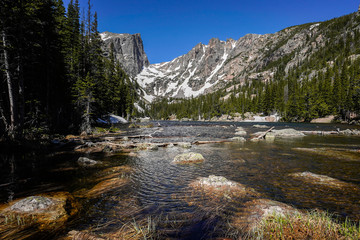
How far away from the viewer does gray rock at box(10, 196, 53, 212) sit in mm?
5274

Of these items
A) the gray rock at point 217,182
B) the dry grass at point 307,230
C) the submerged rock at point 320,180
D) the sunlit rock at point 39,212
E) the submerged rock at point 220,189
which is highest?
the dry grass at point 307,230

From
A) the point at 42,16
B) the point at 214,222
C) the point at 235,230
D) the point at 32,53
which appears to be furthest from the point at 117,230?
the point at 42,16

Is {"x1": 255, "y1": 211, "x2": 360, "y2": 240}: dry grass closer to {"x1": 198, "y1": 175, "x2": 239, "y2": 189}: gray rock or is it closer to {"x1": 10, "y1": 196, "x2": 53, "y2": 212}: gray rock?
{"x1": 198, "y1": 175, "x2": 239, "y2": 189}: gray rock

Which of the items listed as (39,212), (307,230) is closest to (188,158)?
(39,212)

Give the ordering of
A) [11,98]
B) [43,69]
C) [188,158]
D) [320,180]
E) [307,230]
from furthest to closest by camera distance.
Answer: [43,69], [11,98], [188,158], [320,180], [307,230]

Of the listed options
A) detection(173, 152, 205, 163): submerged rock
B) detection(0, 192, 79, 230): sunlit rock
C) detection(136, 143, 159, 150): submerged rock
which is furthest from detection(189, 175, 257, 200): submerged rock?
detection(136, 143, 159, 150): submerged rock

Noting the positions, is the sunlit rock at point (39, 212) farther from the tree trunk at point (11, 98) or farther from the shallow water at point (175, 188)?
the tree trunk at point (11, 98)

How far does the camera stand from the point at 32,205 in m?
5.39

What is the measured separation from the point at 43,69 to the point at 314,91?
360 ft

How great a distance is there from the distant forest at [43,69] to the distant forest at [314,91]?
8636 centimetres

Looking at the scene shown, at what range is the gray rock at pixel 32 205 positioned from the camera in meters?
5.27

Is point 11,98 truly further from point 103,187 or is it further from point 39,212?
point 39,212

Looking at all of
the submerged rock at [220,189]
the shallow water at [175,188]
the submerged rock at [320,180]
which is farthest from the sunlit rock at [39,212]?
the submerged rock at [320,180]

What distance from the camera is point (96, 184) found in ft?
27.7
